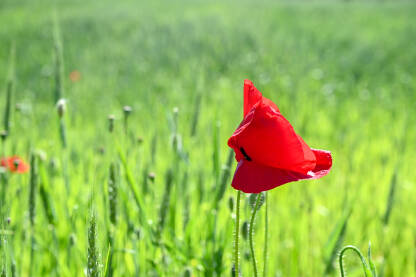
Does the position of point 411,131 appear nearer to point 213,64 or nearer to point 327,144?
point 327,144

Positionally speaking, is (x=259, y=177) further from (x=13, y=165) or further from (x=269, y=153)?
(x=13, y=165)

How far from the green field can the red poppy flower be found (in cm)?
20


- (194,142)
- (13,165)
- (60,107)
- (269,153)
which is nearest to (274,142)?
(269,153)

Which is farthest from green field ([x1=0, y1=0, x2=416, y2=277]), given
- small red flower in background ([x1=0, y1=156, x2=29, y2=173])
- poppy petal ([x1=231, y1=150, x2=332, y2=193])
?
poppy petal ([x1=231, y1=150, x2=332, y2=193])

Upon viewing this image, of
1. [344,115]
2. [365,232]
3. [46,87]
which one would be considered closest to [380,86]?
[344,115]

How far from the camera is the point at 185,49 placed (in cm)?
555

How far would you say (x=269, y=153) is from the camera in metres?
0.56

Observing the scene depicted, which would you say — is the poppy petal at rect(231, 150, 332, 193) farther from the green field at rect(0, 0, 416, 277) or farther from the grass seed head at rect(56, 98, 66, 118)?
the grass seed head at rect(56, 98, 66, 118)

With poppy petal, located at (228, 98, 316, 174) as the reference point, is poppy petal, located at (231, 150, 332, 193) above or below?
below

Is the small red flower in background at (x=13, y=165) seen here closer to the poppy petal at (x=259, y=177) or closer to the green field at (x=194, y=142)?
the green field at (x=194, y=142)

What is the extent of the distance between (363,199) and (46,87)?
12.0 ft

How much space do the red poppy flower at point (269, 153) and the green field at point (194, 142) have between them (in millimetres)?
197

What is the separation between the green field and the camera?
1.02 m

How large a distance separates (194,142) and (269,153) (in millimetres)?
1114
